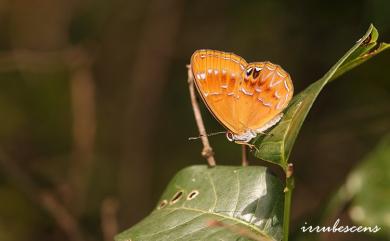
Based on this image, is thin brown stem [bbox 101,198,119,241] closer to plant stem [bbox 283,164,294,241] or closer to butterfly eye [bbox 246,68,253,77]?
butterfly eye [bbox 246,68,253,77]

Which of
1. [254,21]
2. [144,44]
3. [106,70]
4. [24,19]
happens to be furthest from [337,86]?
[24,19]

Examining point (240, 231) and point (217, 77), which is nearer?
point (240, 231)

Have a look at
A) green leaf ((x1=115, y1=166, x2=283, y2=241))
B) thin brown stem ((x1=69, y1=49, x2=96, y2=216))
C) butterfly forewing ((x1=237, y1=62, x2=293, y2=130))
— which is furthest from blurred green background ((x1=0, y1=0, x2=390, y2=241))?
green leaf ((x1=115, y1=166, x2=283, y2=241))

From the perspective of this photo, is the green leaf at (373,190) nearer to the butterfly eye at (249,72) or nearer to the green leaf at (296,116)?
the butterfly eye at (249,72)

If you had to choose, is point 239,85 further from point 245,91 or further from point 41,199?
point 41,199

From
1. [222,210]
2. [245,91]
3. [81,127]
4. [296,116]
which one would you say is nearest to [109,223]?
[81,127]

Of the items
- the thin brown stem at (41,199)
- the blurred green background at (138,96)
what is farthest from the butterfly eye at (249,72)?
the blurred green background at (138,96)
